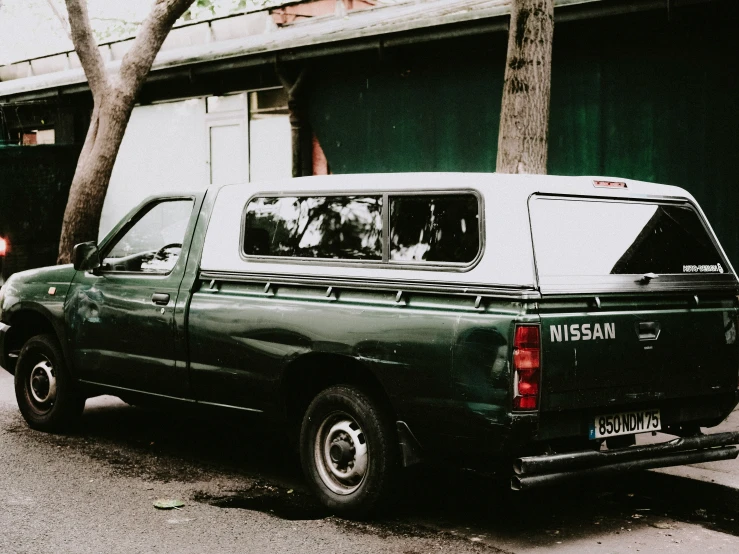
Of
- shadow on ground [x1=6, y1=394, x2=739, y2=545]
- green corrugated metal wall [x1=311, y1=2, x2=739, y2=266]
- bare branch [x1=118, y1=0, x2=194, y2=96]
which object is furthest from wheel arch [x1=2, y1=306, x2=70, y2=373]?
green corrugated metal wall [x1=311, y1=2, x2=739, y2=266]

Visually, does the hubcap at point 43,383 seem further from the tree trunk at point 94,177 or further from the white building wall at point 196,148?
the white building wall at point 196,148

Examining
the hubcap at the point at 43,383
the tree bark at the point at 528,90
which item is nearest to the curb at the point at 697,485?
the tree bark at the point at 528,90

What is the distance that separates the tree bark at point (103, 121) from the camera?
12383 mm

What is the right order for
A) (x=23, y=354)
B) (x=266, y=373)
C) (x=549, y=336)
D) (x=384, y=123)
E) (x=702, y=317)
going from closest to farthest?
(x=549, y=336) → (x=702, y=317) → (x=266, y=373) → (x=23, y=354) → (x=384, y=123)

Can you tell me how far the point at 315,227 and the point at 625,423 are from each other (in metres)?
2.14

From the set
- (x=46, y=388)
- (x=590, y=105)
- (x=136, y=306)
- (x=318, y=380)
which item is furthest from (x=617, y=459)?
(x=590, y=105)

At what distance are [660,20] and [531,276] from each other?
6.62m

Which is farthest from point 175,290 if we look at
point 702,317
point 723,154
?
point 723,154

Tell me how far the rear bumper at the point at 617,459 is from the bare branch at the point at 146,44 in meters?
9.22

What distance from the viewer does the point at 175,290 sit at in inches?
255

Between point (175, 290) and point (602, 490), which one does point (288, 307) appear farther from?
point (602, 490)

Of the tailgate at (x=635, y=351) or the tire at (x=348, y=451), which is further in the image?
the tire at (x=348, y=451)

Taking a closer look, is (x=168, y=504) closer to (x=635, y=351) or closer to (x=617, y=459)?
(x=617, y=459)

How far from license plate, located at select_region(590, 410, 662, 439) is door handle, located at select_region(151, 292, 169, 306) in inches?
118
